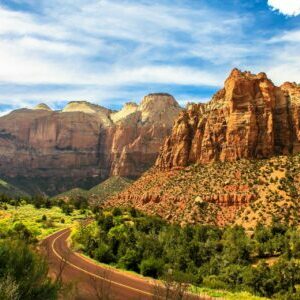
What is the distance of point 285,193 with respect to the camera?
85.9 m

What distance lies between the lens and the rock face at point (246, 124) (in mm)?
107125

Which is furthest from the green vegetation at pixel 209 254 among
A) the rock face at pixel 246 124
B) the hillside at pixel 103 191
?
the hillside at pixel 103 191

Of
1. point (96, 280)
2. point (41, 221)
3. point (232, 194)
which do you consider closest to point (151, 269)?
point (96, 280)

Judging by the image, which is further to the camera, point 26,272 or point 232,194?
point 232,194

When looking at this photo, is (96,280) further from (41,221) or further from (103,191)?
(103,191)

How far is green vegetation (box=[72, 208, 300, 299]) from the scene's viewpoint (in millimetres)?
44281

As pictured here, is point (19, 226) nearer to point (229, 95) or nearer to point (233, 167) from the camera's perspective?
point (233, 167)

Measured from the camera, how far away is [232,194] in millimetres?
91438

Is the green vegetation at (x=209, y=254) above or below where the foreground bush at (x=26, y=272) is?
below

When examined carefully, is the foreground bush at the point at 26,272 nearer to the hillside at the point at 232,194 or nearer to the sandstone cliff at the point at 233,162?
the hillside at the point at 232,194

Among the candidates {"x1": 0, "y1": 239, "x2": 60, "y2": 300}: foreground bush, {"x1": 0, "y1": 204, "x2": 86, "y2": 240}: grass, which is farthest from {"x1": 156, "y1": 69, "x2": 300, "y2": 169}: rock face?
{"x1": 0, "y1": 239, "x2": 60, "y2": 300}: foreground bush

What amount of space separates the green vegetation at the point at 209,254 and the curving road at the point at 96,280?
8.60ft

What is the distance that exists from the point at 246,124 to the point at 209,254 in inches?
2074

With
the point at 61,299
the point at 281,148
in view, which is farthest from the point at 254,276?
the point at 281,148
